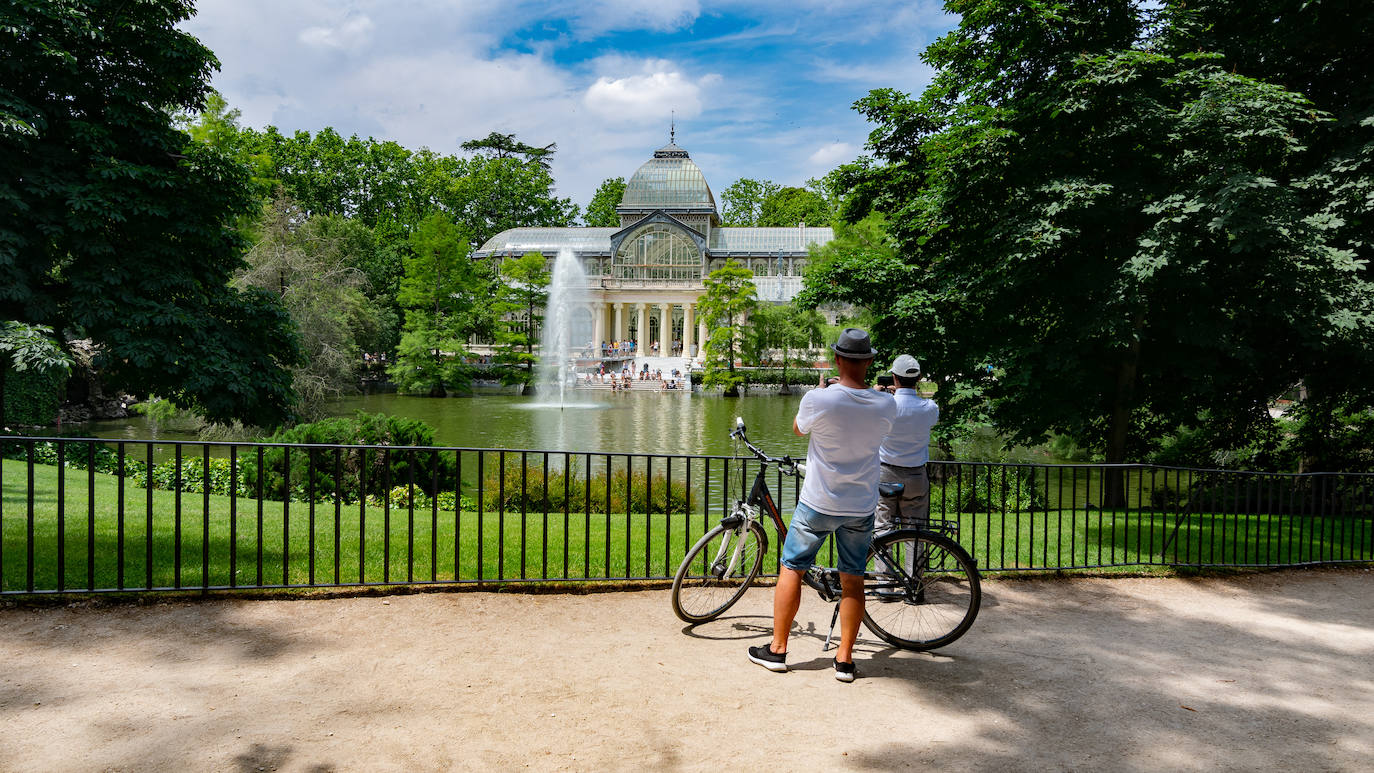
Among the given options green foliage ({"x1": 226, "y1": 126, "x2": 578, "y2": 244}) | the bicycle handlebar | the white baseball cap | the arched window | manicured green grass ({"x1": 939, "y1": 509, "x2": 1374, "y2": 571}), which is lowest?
manicured green grass ({"x1": 939, "y1": 509, "x2": 1374, "y2": 571})

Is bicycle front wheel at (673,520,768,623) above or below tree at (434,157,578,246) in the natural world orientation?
below

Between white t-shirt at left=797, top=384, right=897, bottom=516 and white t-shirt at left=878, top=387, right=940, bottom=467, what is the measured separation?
1107 millimetres

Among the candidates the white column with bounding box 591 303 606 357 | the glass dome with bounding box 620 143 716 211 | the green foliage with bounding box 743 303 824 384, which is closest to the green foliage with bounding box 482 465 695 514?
the green foliage with bounding box 743 303 824 384

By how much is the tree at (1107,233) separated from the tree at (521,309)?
35702 millimetres

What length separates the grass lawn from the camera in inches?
216

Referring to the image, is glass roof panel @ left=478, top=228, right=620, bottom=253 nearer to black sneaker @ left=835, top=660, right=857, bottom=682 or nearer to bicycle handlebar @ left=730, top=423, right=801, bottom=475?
bicycle handlebar @ left=730, top=423, right=801, bottom=475

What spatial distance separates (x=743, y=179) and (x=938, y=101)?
74.6 metres

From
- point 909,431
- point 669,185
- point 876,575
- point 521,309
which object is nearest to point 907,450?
point 909,431

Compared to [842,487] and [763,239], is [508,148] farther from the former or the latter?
[842,487]

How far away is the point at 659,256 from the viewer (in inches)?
2653

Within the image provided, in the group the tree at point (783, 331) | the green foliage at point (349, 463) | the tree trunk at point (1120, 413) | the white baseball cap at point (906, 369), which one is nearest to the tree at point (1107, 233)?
the tree trunk at point (1120, 413)

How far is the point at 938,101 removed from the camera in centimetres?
1296

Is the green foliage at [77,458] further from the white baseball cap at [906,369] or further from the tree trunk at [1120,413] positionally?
the tree trunk at [1120,413]

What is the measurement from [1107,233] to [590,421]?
21.0 metres
